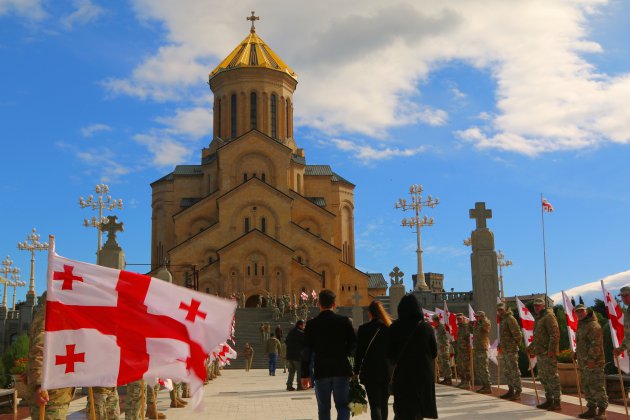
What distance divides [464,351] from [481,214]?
3.52 m

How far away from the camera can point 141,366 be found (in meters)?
5.76

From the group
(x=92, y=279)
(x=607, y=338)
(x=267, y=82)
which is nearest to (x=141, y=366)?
(x=92, y=279)

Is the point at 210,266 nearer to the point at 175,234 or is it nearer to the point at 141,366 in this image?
the point at 175,234

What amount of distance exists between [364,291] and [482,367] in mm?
32068

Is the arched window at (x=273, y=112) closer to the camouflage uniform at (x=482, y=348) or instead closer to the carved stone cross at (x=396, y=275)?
the carved stone cross at (x=396, y=275)

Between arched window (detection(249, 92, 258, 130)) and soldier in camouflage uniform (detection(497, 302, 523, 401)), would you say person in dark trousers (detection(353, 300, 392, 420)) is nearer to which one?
soldier in camouflage uniform (detection(497, 302, 523, 401))

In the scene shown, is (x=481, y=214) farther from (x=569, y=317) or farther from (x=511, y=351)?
(x=569, y=317)

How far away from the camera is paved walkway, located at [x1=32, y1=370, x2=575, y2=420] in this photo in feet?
33.4

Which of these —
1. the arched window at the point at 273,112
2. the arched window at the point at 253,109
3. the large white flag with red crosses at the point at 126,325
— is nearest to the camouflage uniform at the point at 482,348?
the large white flag with red crosses at the point at 126,325

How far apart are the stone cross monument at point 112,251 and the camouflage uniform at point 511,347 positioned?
7.82 meters

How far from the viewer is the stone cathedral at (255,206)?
4181cm

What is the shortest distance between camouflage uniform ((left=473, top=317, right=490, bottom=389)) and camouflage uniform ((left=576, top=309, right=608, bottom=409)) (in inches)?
133

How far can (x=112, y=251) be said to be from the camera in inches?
577

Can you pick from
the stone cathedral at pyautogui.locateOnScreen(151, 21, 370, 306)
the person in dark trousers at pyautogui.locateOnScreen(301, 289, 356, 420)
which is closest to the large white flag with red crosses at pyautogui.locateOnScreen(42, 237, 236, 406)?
the person in dark trousers at pyautogui.locateOnScreen(301, 289, 356, 420)
